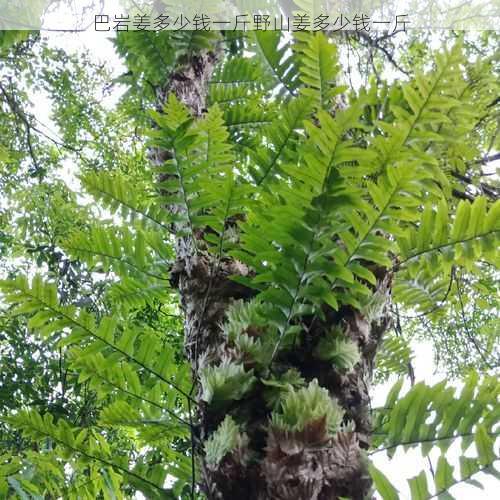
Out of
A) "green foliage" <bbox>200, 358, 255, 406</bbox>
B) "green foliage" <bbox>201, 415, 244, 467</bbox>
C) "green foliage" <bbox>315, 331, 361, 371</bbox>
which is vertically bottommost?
"green foliage" <bbox>201, 415, 244, 467</bbox>

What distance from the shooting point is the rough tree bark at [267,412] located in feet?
2.22

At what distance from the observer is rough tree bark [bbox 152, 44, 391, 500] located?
0.68 meters

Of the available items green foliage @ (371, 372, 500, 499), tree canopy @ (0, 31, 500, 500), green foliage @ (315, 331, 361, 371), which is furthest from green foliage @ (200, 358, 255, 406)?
green foliage @ (371, 372, 500, 499)

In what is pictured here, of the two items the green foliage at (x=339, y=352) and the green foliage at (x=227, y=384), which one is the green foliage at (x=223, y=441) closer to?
the green foliage at (x=227, y=384)

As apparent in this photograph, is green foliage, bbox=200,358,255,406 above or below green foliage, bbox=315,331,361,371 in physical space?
below

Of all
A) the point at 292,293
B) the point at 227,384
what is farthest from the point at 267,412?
the point at 292,293

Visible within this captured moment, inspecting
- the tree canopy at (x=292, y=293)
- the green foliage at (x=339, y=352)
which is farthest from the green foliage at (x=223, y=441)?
the green foliage at (x=339, y=352)

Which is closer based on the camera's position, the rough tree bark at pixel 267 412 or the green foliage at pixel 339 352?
the rough tree bark at pixel 267 412

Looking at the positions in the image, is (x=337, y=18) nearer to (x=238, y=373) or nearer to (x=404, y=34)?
Result: (x=238, y=373)

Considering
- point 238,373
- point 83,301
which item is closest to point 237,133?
point 238,373

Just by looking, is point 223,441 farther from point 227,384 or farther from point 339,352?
point 339,352

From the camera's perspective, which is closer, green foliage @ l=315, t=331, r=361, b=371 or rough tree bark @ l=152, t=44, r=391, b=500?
rough tree bark @ l=152, t=44, r=391, b=500

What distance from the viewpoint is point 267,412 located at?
799mm

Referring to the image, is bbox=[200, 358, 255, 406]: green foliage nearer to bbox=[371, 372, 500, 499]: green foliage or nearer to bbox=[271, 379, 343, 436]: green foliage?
bbox=[271, 379, 343, 436]: green foliage
